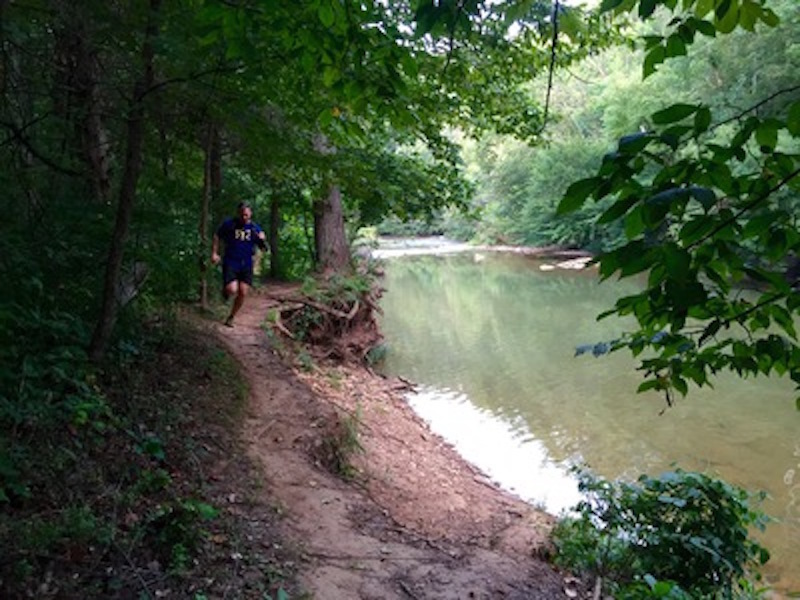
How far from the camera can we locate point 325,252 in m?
12.9

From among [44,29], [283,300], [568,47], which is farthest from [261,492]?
[568,47]

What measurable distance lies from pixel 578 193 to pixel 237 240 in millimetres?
6686

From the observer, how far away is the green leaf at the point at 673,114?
123 centimetres

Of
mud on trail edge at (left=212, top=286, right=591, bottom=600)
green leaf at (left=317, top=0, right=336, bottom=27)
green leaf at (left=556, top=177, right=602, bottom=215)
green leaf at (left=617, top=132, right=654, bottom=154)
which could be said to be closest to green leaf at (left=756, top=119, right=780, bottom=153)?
green leaf at (left=617, top=132, right=654, bottom=154)

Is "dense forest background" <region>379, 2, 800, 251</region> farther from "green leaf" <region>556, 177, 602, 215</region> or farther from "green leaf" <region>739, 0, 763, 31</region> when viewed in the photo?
"green leaf" <region>556, 177, 602, 215</region>

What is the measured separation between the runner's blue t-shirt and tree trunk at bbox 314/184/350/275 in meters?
5.08

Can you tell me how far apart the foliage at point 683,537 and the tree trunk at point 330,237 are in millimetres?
9203

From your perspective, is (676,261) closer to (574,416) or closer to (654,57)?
(654,57)

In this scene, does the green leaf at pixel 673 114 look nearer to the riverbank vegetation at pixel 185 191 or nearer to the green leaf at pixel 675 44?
the riverbank vegetation at pixel 185 191

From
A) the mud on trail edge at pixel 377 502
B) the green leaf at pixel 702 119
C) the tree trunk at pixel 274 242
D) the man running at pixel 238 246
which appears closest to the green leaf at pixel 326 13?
the green leaf at pixel 702 119

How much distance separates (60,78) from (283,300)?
5798 mm

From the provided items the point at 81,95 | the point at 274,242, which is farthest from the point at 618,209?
the point at 274,242

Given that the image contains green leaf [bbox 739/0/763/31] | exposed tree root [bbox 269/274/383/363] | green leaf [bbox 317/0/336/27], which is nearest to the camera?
green leaf [bbox 739/0/763/31]

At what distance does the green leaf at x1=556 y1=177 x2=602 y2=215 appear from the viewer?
127 centimetres
